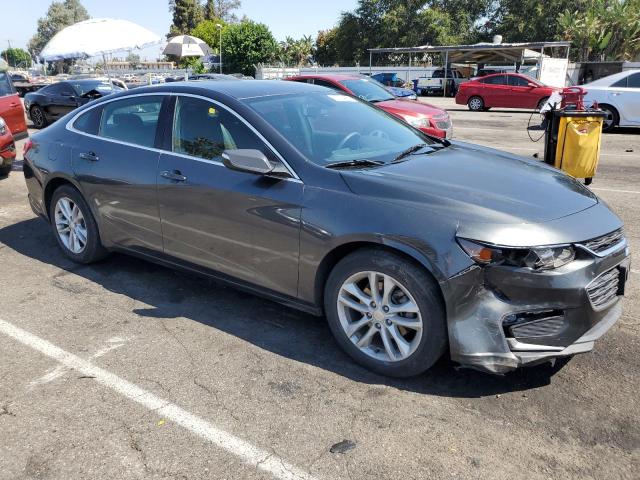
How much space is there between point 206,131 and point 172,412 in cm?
198

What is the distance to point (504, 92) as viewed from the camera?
2155 cm

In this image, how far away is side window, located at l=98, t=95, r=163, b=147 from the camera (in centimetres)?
439

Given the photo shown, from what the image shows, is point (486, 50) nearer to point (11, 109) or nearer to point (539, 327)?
point (11, 109)

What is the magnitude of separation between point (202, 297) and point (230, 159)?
1.37m

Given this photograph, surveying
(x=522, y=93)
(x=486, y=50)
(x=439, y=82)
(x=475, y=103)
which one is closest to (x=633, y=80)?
(x=522, y=93)

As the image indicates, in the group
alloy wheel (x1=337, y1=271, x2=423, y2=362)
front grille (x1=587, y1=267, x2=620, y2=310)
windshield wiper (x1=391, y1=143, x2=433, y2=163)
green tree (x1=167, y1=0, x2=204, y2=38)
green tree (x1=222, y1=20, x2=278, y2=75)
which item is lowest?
alloy wheel (x1=337, y1=271, x2=423, y2=362)

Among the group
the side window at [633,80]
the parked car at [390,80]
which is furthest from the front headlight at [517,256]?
the parked car at [390,80]

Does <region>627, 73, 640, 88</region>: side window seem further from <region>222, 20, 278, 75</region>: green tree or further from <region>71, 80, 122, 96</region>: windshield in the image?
<region>222, 20, 278, 75</region>: green tree

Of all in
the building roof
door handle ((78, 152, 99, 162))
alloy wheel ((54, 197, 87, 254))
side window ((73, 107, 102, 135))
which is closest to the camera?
door handle ((78, 152, 99, 162))

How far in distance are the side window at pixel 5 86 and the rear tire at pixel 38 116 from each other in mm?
5269

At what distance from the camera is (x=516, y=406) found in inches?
118

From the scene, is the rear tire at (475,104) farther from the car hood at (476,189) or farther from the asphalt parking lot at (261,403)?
the car hood at (476,189)

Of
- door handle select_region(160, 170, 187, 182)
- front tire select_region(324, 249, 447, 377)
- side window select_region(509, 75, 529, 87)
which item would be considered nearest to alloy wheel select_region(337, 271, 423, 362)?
front tire select_region(324, 249, 447, 377)

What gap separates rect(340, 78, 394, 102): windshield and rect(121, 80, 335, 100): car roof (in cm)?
654
